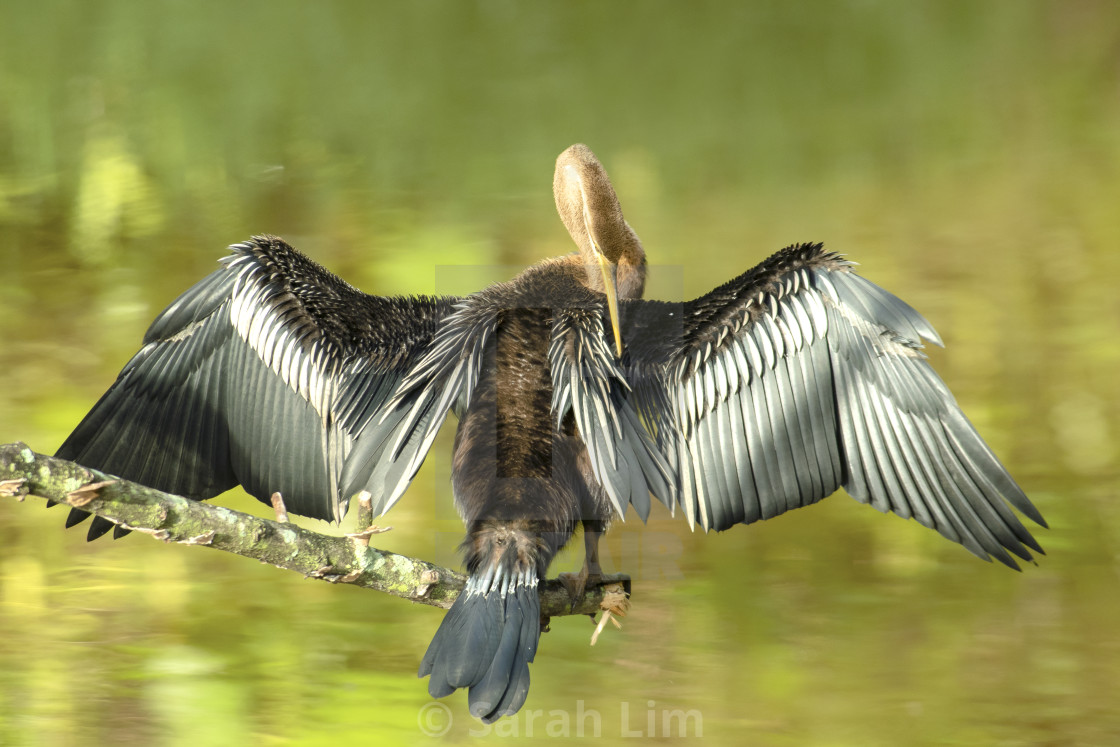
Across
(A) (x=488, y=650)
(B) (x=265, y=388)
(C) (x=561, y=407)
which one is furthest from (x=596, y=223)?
(A) (x=488, y=650)

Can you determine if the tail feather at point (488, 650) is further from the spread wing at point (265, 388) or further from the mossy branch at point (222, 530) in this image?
the spread wing at point (265, 388)

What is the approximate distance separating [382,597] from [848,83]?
418 cm

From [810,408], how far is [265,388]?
151cm

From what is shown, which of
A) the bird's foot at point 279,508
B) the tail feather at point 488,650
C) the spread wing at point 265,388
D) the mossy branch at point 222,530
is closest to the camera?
the mossy branch at point 222,530

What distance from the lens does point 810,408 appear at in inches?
112

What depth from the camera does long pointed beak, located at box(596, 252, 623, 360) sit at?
2.75m

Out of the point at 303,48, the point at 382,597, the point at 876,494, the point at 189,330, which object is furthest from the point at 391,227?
the point at 876,494

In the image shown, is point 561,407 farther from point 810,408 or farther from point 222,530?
point 222,530

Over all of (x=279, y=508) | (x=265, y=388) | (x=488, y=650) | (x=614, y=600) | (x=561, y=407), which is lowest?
(x=488, y=650)

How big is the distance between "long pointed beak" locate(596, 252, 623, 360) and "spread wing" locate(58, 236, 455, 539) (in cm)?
45

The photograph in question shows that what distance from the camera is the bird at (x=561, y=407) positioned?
264cm

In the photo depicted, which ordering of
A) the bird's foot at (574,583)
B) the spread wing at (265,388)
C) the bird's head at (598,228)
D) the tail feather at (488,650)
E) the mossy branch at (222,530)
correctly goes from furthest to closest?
the bird's head at (598,228)
the spread wing at (265,388)
the bird's foot at (574,583)
the tail feather at (488,650)
the mossy branch at (222,530)

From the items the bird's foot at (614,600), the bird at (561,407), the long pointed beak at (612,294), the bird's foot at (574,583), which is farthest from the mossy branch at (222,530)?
the long pointed beak at (612,294)

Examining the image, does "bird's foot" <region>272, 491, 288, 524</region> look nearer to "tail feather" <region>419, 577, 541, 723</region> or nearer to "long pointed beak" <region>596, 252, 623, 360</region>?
"tail feather" <region>419, 577, 541, 723</region>
